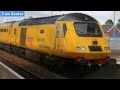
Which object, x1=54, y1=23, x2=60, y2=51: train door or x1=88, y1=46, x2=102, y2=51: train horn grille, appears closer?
x1=88, y1=46, x2=102, y2=51: train horn grille

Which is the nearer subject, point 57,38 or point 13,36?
point 57,38

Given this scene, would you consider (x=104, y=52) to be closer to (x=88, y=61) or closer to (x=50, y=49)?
(x=88, y=61)

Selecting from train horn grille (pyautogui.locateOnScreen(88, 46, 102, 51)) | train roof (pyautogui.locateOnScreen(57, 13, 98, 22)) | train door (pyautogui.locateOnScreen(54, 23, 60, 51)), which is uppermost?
train roof (pyautogui.locateOnScreen(57, 13, 98, 22))

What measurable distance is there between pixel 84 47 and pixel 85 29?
4.16 ft

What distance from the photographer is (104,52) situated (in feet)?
50.0

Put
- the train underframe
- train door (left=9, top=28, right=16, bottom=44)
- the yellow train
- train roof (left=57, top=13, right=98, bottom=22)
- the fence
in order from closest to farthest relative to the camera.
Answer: the train underframe < the yellow train < train roof (left=57, top=13, right=98, bottom=22) < train door (left=9, top=28, right=16, bottom=44) < the fence

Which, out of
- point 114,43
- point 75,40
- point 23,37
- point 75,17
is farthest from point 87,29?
point 114,43

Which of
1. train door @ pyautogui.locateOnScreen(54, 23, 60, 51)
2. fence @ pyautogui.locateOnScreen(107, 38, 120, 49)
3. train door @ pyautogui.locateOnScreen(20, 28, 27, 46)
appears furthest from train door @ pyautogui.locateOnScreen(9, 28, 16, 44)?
fence @ pyautogui.locateOnScreen(107, 38, 120, 49)

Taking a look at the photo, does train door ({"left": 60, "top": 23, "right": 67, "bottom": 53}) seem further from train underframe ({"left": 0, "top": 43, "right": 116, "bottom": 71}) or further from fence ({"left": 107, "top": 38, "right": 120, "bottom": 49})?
fence ({"left": 107, "top": 38, "right": 120, "bottom": 49})

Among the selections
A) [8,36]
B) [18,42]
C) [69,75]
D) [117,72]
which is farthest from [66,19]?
[8,36]

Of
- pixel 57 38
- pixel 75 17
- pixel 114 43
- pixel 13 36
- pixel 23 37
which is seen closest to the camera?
pixel 75 17

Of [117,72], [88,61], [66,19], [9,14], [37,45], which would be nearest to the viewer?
[88,61]

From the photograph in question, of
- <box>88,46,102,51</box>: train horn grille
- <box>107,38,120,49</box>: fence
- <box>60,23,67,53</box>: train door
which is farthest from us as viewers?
<box>107,38,120,49</box>: fence

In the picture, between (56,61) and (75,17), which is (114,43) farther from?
(75,17)
